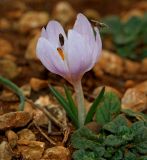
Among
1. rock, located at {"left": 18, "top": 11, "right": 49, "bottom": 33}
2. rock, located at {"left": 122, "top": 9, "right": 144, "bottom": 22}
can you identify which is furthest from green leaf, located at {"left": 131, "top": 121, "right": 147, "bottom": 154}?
rock, located at {"left": 122, "top": 9, "right": 144, "bottom": 22}

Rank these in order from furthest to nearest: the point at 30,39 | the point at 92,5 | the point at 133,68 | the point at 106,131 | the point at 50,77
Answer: the point at 92,5
the point at 30,39
the point at 133,68
the point at 50,77
the point at 106,131

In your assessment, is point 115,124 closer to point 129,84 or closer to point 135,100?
point 135,100

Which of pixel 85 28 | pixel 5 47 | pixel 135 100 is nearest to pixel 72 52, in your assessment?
pixel 85 28

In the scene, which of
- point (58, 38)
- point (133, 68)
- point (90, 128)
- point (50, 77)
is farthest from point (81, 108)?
point (133, 68)

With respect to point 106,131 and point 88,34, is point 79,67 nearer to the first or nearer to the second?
point 88,34

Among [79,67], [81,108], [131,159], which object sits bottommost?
[131,159]

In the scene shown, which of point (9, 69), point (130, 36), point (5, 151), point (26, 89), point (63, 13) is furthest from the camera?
point (63, 13)

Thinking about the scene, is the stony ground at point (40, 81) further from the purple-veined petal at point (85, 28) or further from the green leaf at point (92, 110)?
the purple-veined petal at point (85, 28)
